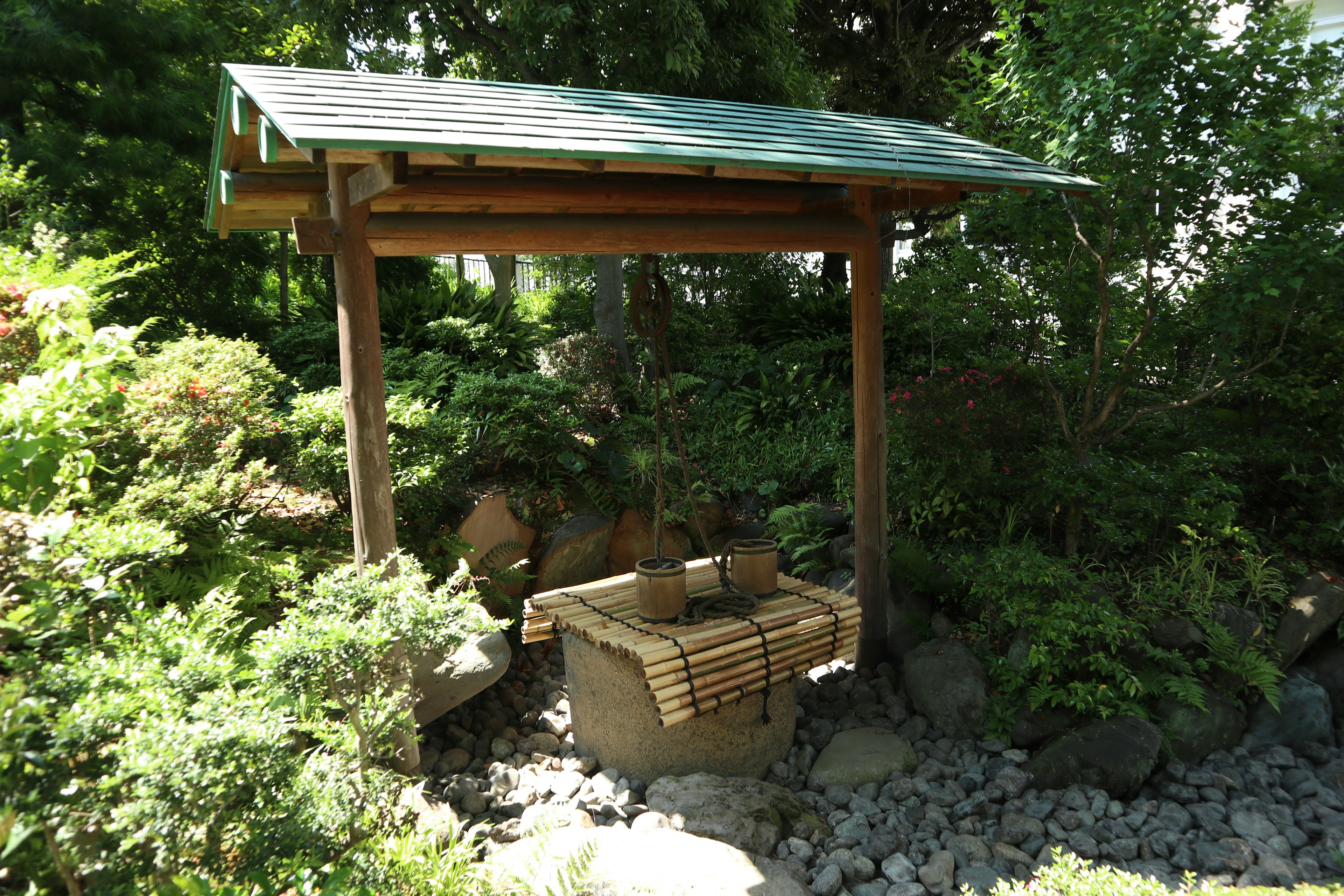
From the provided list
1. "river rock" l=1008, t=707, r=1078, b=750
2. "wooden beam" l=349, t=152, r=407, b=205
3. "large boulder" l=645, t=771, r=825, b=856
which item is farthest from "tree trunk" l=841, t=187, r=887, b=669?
"wooden beam" l=349, t=152, r=407, b=205

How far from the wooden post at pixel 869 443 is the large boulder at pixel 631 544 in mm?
1601

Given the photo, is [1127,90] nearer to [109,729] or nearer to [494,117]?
[494,117]

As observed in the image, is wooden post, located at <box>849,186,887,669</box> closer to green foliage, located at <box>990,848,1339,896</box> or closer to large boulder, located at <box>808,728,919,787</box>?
large boulder, located at <box>808,728,919,787</box>

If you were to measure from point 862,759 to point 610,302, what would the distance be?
5633 millimetres

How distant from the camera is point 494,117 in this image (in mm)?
3375

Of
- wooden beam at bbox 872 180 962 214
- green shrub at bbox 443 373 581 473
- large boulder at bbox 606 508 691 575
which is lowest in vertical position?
large boulder at bbox 606 508 691 575

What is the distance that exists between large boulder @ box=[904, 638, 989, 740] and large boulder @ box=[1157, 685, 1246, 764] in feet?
3.02

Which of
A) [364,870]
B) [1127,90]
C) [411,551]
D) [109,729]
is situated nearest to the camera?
[109,729]

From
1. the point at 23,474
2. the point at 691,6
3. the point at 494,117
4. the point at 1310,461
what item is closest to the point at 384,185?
the point at 494,117

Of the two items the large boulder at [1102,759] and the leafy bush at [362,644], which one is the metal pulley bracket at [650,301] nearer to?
the leafy bush at [362,644]

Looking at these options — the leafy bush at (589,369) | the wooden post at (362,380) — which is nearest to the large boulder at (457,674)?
the wooden post at (362,380)

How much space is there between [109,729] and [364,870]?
834mm

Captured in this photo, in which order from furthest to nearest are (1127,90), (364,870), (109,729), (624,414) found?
(624,414) < (1127,90) < (364,870) < (109,729)

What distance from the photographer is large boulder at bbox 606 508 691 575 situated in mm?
6234
